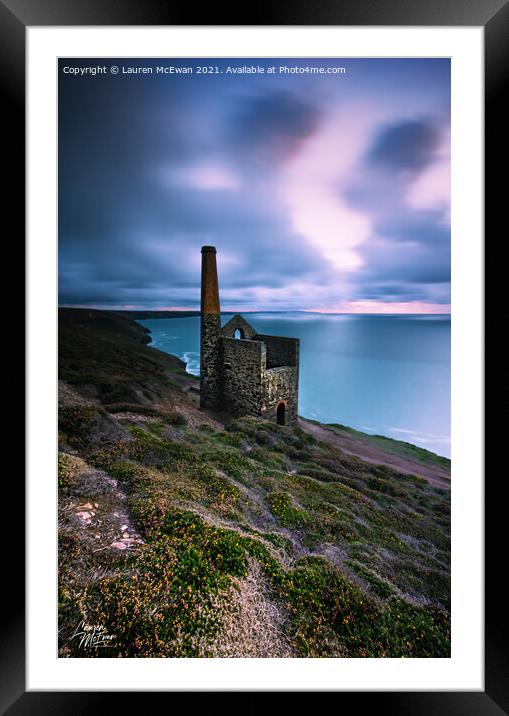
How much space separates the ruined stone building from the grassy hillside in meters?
4.43

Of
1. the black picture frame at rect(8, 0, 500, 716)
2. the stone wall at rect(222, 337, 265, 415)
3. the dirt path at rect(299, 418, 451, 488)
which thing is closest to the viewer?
the black picture frame at rect(8, 0, 500, 716)

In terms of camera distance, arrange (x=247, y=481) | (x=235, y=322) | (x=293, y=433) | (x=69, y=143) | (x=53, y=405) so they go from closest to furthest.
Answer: (x=53, y=405), (x=69, y=143), (x=247, y=481), (x=293, y=433), (x=235, y=322)

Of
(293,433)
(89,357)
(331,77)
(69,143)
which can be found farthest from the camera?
(293,433)

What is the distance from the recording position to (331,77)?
203 inches

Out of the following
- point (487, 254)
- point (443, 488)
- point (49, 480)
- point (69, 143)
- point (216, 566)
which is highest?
point (69, 143)

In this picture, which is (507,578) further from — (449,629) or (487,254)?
(487,254)

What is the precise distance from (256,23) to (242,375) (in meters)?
10.5

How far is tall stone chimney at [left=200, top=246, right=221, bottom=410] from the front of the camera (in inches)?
517

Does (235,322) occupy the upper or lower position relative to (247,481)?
upper

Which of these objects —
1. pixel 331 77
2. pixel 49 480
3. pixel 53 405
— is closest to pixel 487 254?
pixel 331 77

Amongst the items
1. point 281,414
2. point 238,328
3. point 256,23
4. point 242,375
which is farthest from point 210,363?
point 256,23

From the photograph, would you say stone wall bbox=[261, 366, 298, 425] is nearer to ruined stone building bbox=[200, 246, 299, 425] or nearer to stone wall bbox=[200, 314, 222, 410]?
ruined stone building bbox=[200, 246, 299, 425]

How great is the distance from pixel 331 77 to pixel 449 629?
10.3 meters

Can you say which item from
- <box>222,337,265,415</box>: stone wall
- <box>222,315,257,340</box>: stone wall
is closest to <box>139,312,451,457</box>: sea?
<box>222,315,257,340</box>: stone wall
